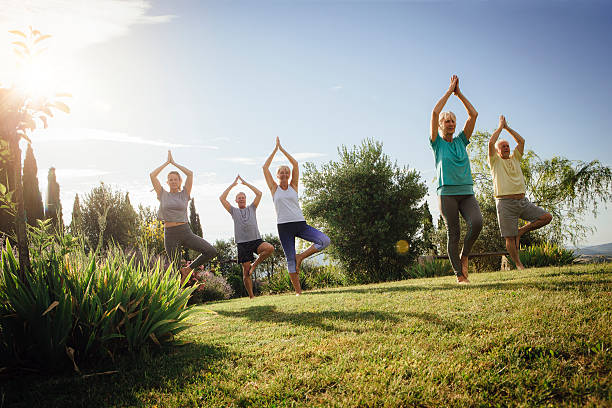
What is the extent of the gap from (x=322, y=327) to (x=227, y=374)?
4.18 ft

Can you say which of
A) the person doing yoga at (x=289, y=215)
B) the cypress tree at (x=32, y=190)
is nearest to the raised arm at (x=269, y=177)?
the person doing yoga at (x=289, y=215)

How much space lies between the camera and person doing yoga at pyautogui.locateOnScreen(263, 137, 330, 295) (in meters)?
6.96

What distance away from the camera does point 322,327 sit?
3795 millimetres

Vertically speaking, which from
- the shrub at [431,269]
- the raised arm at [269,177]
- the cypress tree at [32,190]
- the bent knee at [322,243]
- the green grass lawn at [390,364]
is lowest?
the shrub at [431,269]

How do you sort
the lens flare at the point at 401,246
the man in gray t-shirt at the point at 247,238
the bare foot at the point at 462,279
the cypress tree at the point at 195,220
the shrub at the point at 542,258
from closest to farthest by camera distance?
the bare foot at the point at 462,279, the man in gray t-shirt at the point at 247,238, the shrub at the point at 542,258, the lens flare at the point at 401,246, the cypress tree at the point at 195,220

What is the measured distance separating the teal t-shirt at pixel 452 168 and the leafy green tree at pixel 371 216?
6578mm

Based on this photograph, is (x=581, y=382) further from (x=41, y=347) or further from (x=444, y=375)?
(x=41, y=347)

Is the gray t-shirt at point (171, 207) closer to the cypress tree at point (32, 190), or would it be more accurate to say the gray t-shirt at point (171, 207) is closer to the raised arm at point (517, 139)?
the raised arm at point (517, 139)

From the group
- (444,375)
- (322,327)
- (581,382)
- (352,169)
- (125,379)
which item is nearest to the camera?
(581,382)

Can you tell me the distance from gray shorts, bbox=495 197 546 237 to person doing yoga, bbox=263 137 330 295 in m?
3.39

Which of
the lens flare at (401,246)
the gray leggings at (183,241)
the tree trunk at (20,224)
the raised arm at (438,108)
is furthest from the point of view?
the lens flare at (401,246)

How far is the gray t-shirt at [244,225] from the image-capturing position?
8281mm

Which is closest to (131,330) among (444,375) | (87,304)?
(87,304)

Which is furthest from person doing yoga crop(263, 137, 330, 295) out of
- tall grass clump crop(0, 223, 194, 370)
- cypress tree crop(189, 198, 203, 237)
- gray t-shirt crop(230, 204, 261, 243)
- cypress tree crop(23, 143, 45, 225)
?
cypress tree crop(23, 143, 45, 225)
